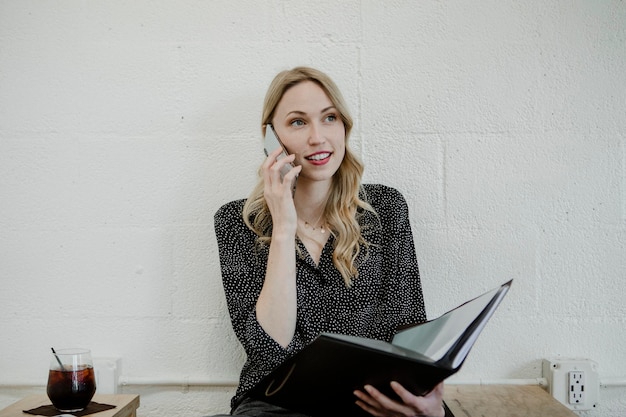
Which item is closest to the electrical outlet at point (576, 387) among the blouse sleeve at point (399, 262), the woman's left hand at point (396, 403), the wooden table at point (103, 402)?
the blouse sleeve at point (399, 262)

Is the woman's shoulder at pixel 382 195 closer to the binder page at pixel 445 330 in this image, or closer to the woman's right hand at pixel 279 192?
the woman's right hand at pixel 279 192

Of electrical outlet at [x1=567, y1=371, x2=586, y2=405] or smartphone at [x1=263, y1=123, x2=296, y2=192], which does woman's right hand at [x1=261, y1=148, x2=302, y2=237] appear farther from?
electrical outlet at [x1=567, y1=371, x2=586, y2=405]

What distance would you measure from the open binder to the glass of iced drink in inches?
18.0

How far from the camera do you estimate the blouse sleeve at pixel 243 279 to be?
134cm

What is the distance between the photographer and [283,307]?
53.3 inches

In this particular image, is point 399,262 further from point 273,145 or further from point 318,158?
point 273,145

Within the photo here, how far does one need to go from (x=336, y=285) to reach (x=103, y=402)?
26.3 inches

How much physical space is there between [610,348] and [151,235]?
4.58ft

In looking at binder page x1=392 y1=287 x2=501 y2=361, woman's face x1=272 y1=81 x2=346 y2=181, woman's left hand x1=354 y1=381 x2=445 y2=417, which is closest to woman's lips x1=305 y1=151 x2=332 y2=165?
woman's face x1=272 y1=81 x2=346 y2=181

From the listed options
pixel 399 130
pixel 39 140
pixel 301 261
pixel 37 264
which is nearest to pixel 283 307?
pixel 301 261

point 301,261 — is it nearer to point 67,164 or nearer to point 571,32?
point 67,164

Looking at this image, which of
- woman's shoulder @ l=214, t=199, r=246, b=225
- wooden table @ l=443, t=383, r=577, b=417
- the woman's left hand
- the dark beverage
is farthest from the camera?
woman's shoulder @ l=214, t=199, r=246, b=225

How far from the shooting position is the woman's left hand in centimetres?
108

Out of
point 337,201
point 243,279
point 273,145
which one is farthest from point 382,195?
point 243,279
